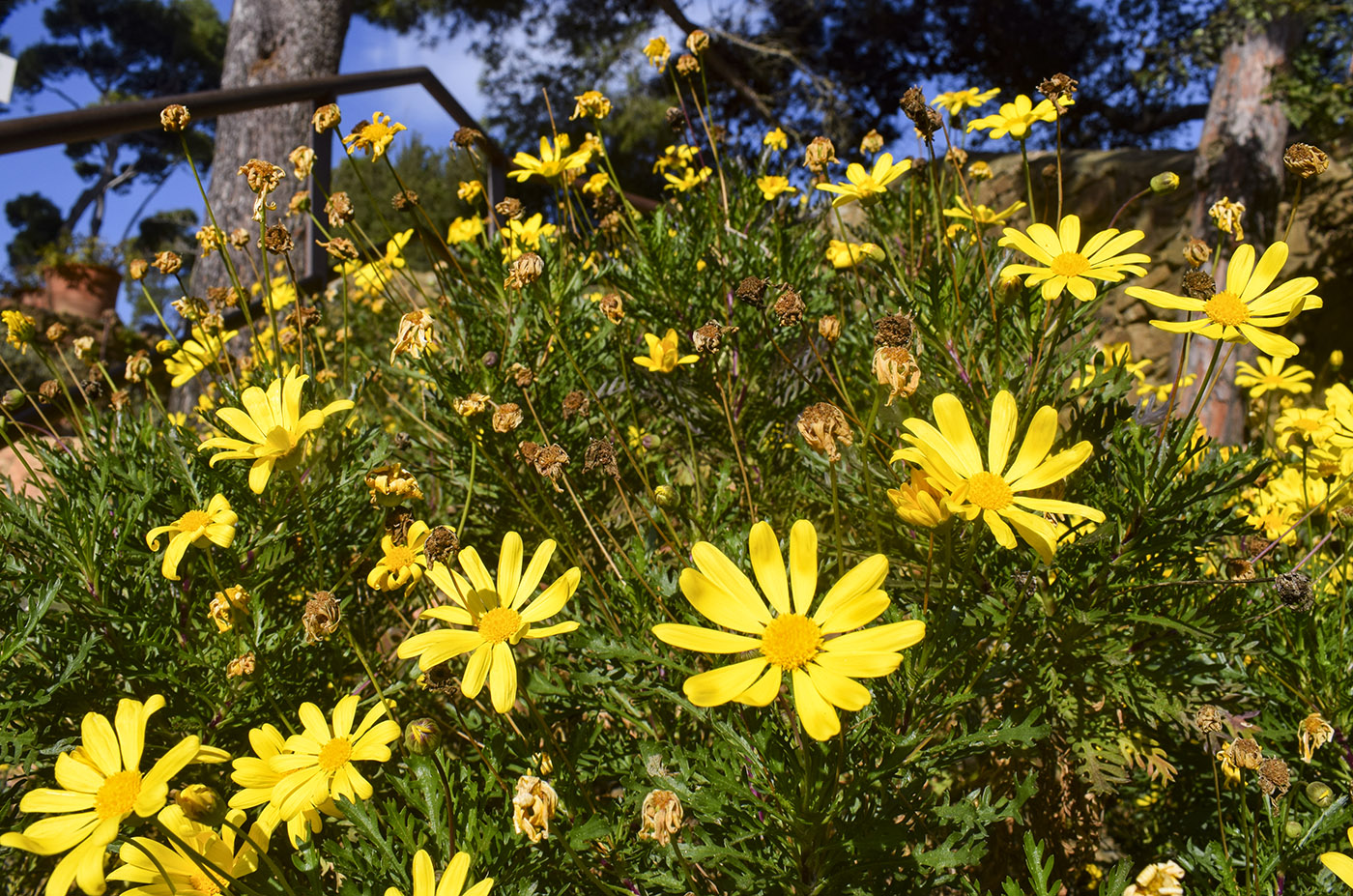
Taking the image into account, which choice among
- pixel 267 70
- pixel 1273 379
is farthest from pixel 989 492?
pixel 267 70

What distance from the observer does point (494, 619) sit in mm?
912

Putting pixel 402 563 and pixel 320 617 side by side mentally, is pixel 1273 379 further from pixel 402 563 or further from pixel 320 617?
pixel 320 617

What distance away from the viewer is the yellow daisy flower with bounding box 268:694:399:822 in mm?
876

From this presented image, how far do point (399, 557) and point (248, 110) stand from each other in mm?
1932

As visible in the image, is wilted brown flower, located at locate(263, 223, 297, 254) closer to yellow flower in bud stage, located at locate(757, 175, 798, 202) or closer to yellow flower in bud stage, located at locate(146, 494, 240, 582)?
yellow flower in bud stage, located at locate(146, 494, 240, 582)

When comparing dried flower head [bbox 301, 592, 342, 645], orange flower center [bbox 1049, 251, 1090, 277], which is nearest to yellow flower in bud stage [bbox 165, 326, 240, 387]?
dried flower head [bbox 301, 592, 342, 645]

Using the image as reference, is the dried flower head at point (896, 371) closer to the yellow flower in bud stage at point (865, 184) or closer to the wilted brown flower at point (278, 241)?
the yellow flower in bud stage at point (865, 184)

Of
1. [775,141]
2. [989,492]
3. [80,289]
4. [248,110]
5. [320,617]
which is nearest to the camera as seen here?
[989,492]

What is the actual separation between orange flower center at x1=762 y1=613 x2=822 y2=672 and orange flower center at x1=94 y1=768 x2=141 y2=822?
0.65m

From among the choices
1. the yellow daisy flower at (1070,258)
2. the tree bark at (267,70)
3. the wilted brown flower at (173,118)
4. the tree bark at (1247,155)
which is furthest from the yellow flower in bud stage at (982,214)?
the tree bark at (1247,155)

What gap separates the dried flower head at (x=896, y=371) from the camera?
2.79 ft

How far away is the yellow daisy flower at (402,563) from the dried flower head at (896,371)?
676 mm

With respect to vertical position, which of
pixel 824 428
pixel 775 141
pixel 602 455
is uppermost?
pixel 775 141

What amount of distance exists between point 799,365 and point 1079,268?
0.65m
